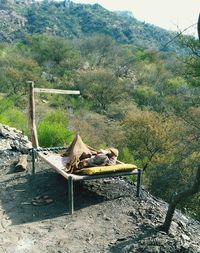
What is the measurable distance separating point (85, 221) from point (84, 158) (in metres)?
1.21

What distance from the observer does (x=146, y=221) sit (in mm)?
5703

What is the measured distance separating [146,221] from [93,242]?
34.9 inches

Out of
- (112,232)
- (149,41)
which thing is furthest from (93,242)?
(149,41)

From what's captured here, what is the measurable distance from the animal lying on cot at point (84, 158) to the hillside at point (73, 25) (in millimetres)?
63483

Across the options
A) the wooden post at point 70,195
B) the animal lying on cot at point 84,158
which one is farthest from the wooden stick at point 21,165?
the wooden post at point 70,195

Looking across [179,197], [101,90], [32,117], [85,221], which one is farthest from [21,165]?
[101,90]

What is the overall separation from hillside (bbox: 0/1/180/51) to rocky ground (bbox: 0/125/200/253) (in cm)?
6372

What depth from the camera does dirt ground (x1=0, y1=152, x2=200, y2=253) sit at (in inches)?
199

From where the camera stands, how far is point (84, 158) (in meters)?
6.67

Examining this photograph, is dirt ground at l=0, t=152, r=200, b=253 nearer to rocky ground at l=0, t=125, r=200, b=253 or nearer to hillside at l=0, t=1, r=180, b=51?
rocky ground at l=0, t=125, r=200, b=253

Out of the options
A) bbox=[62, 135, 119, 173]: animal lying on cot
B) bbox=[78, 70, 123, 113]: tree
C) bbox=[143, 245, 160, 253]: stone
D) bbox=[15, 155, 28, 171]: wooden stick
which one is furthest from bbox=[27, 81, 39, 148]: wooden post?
bbox=[78, 70, 123, 113]: tree

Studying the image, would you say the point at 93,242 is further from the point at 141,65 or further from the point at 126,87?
the point at 141,65

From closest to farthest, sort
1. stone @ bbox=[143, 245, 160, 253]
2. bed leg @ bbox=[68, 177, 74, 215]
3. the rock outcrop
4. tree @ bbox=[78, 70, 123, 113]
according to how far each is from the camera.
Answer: stone @ bbox=[143, 245, 160, 253], bed leg @ bbox=[68, 177, 74, 215], the rock outcrop, tree @ bbox=[78, 70, 123, 113]

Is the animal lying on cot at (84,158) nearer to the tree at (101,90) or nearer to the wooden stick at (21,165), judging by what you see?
the wooden stick at (21,165)
